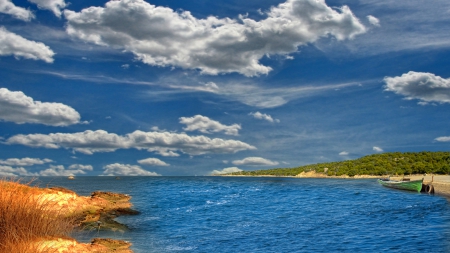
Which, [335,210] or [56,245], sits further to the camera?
[335,210]

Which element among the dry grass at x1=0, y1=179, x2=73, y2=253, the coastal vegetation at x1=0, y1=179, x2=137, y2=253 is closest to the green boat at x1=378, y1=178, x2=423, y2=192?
the coastal vegetation at x1=0, y1=179, x2=137, y2=253

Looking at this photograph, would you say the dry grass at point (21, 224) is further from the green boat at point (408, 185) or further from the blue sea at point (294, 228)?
the green boat at point (408, 185)

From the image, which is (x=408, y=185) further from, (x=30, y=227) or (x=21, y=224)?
(x=21, y=224)

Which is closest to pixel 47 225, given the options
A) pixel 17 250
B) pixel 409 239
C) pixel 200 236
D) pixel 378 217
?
pixel 17 250

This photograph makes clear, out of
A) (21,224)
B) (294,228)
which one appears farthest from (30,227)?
(294,228)

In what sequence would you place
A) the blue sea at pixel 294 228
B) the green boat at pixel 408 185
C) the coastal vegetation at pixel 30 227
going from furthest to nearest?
1. the green boat at pixel 408 185
2. the blue sea at pixel 294 228
3. the coastal vegetation at pixel 30 227

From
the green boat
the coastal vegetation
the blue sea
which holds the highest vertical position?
the coastal vegetation

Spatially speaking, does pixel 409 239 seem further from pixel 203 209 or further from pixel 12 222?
pixel 203 209

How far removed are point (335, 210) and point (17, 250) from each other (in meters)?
41.9

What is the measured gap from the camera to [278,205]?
56.8m

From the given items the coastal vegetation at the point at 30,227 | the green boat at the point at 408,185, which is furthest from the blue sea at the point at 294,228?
the green boat at the point at 408,185

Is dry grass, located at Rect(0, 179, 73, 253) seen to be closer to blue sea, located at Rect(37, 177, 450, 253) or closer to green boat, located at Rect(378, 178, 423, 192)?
blue sea, located at Rect(37, 177, 450, 253)

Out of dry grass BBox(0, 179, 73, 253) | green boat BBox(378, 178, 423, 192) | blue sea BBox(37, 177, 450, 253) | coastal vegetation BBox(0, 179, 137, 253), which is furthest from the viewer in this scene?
green boat BBox(378, 178, 423, 192)

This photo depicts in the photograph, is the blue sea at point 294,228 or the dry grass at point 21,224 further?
the blue sea at point 294,228
